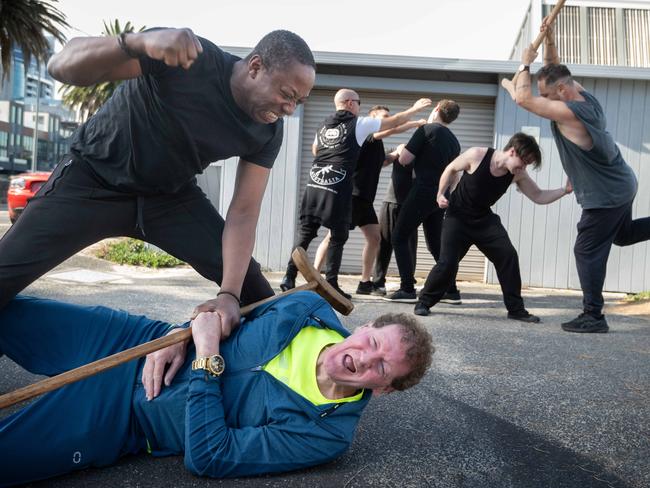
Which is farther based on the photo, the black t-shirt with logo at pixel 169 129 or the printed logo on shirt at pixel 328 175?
the printed logo on shirt at pixel 328 175

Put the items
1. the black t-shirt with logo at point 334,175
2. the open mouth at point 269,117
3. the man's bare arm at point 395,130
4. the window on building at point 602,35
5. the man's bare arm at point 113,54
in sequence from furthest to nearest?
1. the window on building at point 602,35
2. the man's bare arm at point 395,130
3. the black t-shirt with logo at point 334,175
4. the open mouth at point 269,117
5. the man's bare arm at point 113,54

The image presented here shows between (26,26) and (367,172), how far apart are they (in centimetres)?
2200

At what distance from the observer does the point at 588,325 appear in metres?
5.82

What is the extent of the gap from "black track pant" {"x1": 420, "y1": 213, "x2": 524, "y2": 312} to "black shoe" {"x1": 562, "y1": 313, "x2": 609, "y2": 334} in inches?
25.3

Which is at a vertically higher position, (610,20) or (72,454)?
(610,20)

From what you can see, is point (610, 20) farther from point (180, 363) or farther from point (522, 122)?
point (180, 363)

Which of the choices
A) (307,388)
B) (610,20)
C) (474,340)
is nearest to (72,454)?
(307,388)

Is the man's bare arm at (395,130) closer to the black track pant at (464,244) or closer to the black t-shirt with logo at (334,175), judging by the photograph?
the black t-shirt with logo at (334,175)

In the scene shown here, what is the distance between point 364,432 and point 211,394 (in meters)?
0.97

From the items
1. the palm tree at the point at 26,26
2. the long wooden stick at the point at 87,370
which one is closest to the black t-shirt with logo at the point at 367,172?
the long wooden stick at the point at 87,370

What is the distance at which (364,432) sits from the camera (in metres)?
3.13

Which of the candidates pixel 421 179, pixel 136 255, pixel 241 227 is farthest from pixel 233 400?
pixel 136 255

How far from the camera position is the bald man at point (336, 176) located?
669cm

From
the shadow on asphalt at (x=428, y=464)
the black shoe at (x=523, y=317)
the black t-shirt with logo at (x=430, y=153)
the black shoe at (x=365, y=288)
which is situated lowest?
the shadow on asphalt at (x=428, y=464)
